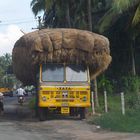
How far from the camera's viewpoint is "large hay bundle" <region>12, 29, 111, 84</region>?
23981 millimetres

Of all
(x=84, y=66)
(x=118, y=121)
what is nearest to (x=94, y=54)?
(x=84, y=66)

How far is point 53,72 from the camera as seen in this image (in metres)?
24.2

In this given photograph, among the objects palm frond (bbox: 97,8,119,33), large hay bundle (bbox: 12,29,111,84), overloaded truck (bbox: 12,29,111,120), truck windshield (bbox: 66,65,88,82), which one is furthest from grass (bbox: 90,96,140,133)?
palm frond (bbox: 97,8,119,33)

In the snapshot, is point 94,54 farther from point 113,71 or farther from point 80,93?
point 113,71

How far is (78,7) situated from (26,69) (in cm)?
1217

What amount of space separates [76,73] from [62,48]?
125 cm

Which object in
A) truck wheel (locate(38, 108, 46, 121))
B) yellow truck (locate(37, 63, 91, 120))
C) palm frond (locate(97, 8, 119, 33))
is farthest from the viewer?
palm frond (locate(97, 8, 119, 33))

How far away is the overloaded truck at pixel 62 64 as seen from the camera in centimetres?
2391

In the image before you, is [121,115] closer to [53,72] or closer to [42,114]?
[53,72]

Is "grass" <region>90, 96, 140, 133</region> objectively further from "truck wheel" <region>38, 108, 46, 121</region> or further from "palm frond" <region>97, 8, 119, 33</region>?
"palm frond" <region>97, 8, 119, 33</region>

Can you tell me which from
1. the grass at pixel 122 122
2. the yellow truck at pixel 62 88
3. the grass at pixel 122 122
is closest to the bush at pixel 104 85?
the yellow truck at pixel 62 88

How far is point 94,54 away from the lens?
2484 centimetres

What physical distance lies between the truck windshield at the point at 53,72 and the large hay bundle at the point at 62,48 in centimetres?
32

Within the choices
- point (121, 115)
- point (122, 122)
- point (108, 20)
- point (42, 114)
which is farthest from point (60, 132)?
point (108, 20)
